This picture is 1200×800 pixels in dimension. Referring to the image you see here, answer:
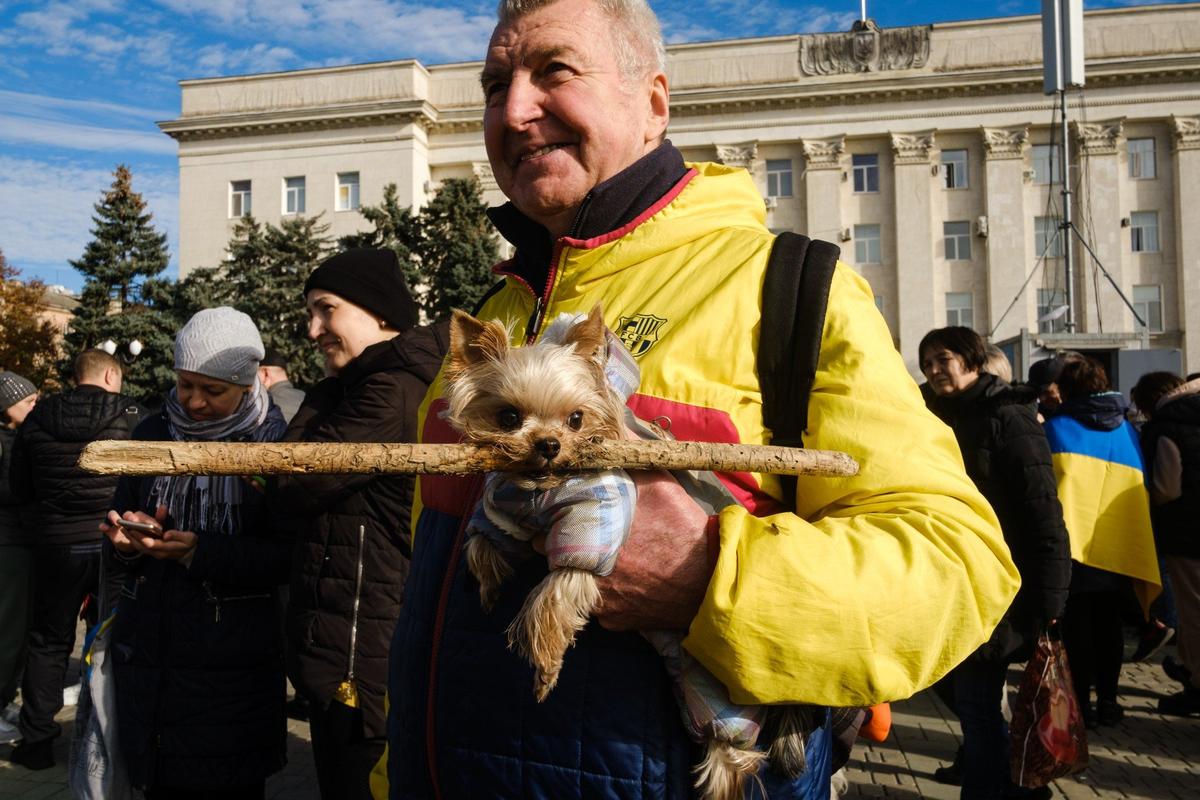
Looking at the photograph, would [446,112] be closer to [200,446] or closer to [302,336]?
[302,336]

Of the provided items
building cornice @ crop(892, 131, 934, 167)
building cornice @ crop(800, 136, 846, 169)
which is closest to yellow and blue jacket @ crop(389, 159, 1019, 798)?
building cornice @ crop(800, 136, 846, 169)

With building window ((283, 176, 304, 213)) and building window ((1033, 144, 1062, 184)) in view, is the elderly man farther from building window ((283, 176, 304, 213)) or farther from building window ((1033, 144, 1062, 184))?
building window ((283, 176, 304, 213))

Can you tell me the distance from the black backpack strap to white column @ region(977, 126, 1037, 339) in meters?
43.4

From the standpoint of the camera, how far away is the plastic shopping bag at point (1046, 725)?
4898mm

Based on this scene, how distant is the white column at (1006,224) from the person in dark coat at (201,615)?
139 ft

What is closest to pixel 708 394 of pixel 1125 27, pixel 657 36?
pixel 657 36

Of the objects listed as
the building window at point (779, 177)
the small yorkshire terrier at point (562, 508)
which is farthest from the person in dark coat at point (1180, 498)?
the building window at point (779, 177)

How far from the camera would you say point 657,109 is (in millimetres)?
2131

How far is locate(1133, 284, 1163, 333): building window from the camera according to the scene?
40.9 meters

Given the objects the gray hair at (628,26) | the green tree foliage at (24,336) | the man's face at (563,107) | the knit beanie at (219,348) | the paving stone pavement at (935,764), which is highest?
the green tree foliage at (24,336)

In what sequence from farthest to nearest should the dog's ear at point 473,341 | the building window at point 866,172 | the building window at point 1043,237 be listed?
the building window at point 866,172, the building window at point 1043,237, the dog's ear at point 473,341

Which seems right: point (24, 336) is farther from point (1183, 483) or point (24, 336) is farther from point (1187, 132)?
point (1187, 132)

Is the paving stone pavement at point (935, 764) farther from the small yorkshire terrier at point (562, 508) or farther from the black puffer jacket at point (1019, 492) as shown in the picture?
the small yorkshire terrier at point (562, 508)

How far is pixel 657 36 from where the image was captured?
2.12 metres
